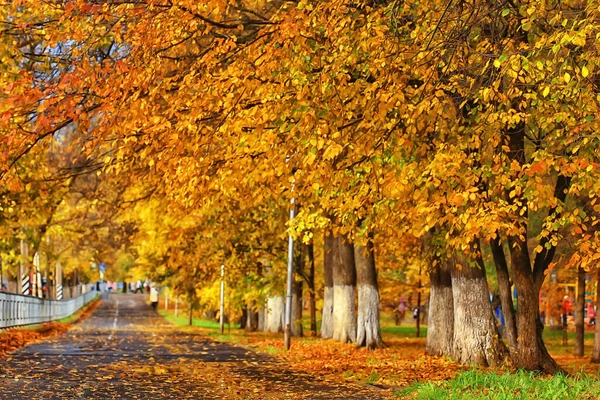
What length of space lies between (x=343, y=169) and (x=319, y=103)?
5.82 feet

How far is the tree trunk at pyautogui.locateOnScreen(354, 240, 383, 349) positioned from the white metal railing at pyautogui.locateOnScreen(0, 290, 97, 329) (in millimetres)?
11345

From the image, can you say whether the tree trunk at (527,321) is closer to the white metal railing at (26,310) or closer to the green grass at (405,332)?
the white metal railing at (26,310)

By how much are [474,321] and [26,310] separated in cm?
2303

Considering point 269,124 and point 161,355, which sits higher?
point 269,124

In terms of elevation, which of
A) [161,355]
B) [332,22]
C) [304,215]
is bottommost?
[161,355]

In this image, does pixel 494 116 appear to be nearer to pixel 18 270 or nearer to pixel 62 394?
pixel 62 394

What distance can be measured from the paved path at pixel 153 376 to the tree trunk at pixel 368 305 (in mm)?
3433

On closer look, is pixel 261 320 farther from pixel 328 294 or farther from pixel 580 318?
pixel 580 318

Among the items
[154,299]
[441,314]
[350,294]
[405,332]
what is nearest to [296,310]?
[350,294]

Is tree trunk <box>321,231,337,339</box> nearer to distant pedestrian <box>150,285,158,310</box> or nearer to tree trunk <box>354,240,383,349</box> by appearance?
tree trunk <box>354,240,383,349</box>

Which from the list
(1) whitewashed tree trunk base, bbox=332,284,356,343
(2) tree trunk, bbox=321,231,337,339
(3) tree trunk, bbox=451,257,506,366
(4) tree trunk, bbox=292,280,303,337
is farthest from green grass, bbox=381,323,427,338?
(3) tree trunk, bbox=451,257,506,366

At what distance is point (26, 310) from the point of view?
38656 millimetres

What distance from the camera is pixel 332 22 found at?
45.5 ft

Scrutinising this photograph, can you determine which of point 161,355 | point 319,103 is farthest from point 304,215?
point 319,103
